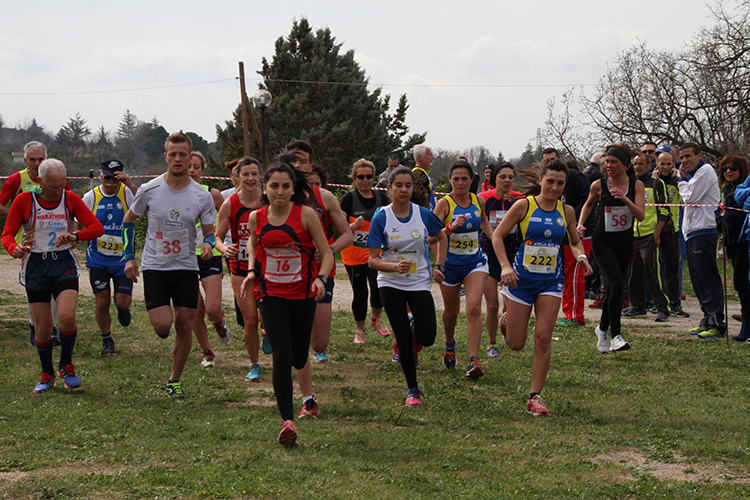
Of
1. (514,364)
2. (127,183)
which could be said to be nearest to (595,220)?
(514,364)

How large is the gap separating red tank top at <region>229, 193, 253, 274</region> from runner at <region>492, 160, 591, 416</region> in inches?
95.1

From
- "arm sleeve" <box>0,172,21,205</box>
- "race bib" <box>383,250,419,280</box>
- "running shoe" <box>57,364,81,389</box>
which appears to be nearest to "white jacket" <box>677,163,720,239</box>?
"race bib" <box>383,250,419,280</box>

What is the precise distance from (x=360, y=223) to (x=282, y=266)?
2983 mm

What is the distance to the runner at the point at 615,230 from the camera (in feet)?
26.2

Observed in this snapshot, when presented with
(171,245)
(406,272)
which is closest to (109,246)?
(171,245)

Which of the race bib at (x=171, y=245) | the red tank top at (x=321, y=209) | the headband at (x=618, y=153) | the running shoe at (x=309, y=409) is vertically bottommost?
the running shoe at (x=309, y=409)

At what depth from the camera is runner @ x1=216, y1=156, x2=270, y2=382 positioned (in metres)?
6.86

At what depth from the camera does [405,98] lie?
39.2m

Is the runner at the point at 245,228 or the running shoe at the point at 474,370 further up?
the runner at the point at 245,228

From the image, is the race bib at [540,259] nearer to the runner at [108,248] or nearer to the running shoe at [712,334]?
the running shoe at [712,334]

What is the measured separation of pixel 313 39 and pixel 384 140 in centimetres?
627

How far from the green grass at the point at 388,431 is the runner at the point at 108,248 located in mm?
544

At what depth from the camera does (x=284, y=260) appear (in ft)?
16.6

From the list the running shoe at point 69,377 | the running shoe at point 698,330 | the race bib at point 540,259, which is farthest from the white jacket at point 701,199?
the running shoe at point 69,377
